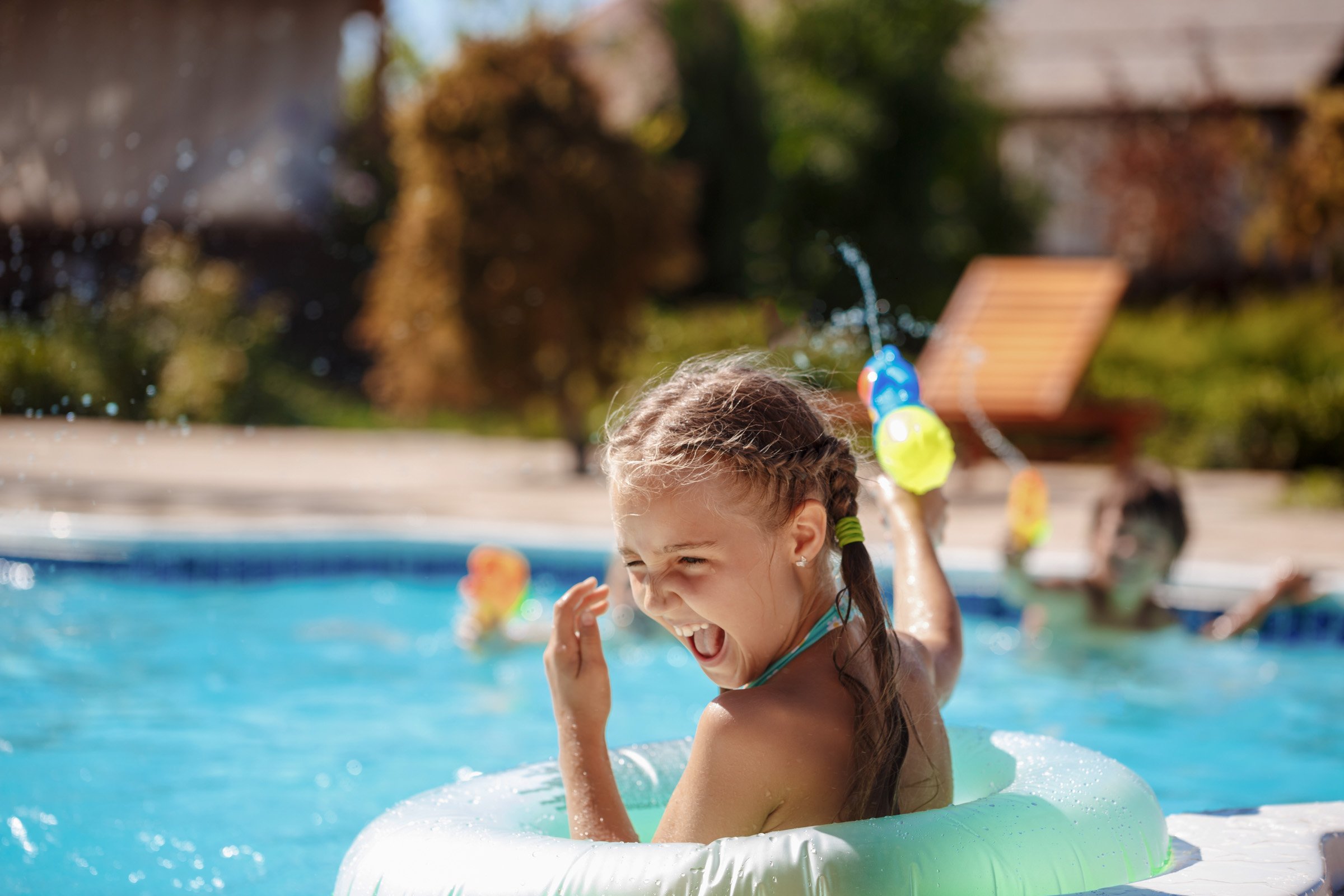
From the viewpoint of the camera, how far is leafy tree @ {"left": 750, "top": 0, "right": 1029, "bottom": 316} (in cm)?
1730

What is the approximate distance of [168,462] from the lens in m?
11.5

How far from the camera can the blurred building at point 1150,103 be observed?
19.8 metres

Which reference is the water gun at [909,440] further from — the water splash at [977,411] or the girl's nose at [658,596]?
the water splash at [977,411]

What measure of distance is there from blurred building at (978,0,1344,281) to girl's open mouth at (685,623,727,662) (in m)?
17.9

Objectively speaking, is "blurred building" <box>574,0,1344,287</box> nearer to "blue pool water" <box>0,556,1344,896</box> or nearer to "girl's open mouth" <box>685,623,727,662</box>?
"blue pool water" <box>0,556,1344,896</box>

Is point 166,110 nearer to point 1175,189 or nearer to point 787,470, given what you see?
point 1175,189

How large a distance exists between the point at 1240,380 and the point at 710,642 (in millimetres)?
11910

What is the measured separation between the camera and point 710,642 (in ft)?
6.04

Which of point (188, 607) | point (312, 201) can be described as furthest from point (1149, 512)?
point (312, 201)

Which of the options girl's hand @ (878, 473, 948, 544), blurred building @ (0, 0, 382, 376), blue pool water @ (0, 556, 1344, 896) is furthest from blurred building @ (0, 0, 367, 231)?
girl's hand @ (878, 473, 948, 544)

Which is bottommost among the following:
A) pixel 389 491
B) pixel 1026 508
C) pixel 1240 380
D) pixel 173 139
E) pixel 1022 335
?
pixel 389 491

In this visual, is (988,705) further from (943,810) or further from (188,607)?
(188,607)

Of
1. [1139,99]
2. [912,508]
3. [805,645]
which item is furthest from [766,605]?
[1139,99]

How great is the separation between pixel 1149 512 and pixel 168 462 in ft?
29.2
